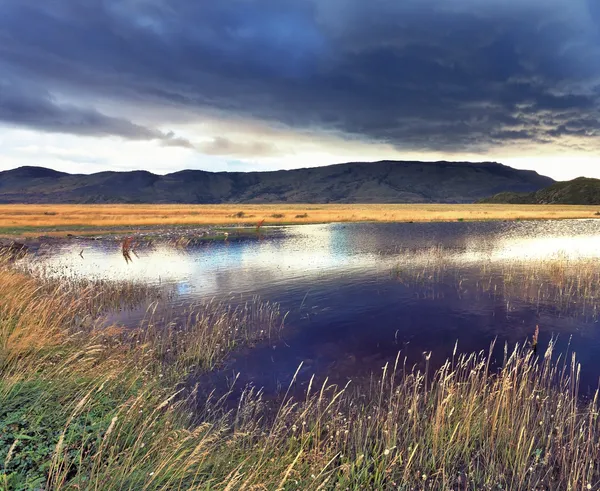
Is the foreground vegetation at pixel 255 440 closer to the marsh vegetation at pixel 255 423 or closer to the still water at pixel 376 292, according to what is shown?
the marsh vegetation at pixel 255 423

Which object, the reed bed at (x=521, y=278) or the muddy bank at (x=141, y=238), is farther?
the muddy bank at (x=141, y=238)

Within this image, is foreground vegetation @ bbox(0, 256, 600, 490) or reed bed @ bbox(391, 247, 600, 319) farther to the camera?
reed bed @ bbox(391, 247, 600, 319)

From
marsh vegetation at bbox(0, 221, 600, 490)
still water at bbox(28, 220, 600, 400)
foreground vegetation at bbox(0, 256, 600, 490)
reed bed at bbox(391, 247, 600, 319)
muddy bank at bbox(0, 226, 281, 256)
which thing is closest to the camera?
foreground vegetation at bbox(0, 256, 600, 490)

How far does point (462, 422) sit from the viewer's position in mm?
7035

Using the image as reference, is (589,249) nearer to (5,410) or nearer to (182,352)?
(182,352)

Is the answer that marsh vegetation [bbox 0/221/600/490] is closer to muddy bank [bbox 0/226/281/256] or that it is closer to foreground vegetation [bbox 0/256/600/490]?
foreground vegetation [bbox 0/256/600/490]

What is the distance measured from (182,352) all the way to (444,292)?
14.9 m

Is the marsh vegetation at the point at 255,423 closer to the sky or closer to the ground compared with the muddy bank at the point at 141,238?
closer to the ground

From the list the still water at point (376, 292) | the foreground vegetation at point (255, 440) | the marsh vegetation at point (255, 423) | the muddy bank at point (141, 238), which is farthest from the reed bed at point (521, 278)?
the muddy bank at point (141, 238)

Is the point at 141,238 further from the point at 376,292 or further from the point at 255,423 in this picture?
the point at 255,423

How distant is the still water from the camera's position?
12330 millimetres

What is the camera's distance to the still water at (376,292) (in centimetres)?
1233

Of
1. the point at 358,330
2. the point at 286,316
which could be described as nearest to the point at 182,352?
the point at 286,316

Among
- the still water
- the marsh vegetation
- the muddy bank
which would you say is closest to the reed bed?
the still water
